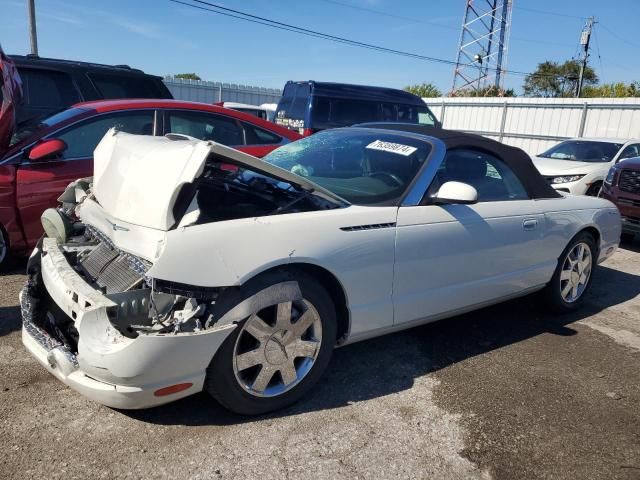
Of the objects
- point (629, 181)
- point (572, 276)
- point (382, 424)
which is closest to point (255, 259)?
point (382, 424)

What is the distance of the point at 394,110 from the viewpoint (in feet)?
39.6

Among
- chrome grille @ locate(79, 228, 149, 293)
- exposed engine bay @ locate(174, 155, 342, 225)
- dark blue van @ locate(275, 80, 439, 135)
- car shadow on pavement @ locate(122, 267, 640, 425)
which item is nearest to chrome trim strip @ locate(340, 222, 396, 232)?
exposed engine bay @ locate(174, 155, 342, 225)

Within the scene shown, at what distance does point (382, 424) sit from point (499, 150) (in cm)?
239

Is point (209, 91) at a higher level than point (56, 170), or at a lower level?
higher

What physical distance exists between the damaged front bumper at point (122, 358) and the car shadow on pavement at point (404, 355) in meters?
0.35

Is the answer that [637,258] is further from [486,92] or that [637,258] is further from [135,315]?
[486,92]

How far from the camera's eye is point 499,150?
411 centimetres

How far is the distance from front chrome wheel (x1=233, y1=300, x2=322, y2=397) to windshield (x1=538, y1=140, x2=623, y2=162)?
9.07 m

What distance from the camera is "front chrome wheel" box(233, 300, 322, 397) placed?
259 cm

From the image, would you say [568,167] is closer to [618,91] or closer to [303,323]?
[303,323]

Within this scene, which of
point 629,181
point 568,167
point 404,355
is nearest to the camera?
point 404,355

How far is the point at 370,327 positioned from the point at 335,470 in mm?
908

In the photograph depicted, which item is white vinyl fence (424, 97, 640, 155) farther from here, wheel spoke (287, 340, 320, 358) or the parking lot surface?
wheel spoke (287, 340, 320, 358)

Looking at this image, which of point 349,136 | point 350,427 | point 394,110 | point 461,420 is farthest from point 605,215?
point 394,110
